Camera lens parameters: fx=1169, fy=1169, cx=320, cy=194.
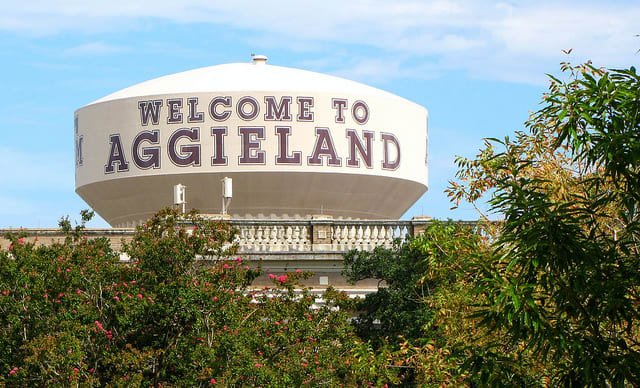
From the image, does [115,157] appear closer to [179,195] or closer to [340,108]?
[179,195]

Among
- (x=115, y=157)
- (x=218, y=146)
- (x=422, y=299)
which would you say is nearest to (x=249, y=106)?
(x=218, y=146)

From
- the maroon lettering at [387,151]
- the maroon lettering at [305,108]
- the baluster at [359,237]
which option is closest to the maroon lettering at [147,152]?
the maroon lettering at [305,108]

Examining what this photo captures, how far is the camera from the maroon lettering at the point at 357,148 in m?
41.9

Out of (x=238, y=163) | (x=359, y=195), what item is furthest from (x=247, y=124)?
(x=359, y=195)

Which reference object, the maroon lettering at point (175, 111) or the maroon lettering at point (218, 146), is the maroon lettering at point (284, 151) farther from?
the maroon lettering at point (175, 111)

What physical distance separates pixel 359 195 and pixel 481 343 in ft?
80.6

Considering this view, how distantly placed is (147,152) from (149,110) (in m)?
1.51

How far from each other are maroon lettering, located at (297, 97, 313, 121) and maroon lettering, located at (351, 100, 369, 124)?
5.45ft

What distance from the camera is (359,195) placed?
4275cm

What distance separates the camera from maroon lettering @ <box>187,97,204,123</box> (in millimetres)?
41094

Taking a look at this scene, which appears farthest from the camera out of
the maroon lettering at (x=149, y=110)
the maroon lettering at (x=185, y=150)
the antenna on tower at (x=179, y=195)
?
the maroon lettering at (x=149, y=110)

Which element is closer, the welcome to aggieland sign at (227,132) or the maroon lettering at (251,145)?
the maroon lettering at (251,145)

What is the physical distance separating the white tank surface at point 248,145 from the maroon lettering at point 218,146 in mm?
35

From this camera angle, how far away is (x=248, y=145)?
40.9 m
